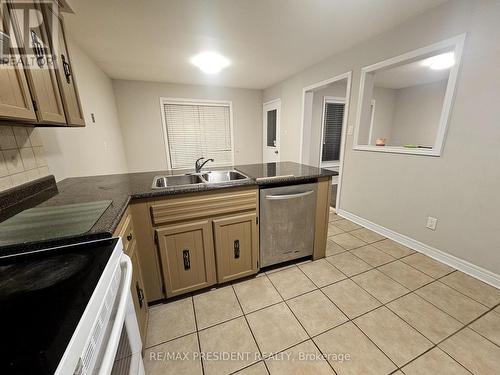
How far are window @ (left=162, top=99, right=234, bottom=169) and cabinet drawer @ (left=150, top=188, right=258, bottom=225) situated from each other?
11.8ft

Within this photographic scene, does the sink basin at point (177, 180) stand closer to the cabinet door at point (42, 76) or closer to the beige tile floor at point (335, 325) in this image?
the cabinet door at point (42, 76)

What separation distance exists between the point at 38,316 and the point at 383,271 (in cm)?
229

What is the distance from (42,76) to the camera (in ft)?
3.72

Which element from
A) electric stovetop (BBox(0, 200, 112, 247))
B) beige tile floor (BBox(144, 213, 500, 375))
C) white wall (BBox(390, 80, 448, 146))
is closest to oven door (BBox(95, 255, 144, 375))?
electric stovetop (BBox(0, 200, 112, 247))

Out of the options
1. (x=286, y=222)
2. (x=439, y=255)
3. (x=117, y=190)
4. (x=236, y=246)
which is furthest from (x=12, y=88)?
(x=439, y=255)

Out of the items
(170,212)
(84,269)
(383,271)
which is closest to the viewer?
(84,269)

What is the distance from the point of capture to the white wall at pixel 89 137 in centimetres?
177

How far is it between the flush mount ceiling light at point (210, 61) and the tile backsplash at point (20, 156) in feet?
7.08

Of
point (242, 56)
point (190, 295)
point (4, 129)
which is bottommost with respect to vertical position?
point (190, 295)

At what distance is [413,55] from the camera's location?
204 cm

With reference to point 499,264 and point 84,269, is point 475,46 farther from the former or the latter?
point 84,269

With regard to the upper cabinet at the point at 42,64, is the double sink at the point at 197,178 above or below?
below

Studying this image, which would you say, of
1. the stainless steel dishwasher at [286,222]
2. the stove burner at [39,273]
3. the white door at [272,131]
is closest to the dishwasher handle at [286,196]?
the stainless steel dishwasher at [286,222]

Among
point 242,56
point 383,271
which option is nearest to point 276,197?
point 383,271
